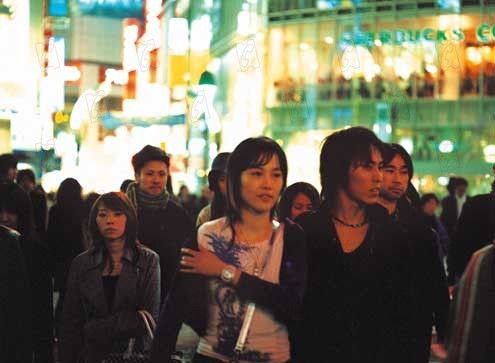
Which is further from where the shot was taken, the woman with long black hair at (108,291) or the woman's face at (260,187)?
the woman with long black hair at (108,291)

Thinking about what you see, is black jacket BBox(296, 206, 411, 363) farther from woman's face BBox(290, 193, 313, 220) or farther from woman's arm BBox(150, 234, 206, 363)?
woman's face BBox(290, 193, 313, 220)

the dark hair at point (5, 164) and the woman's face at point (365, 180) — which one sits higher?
the woman's face at point (365, 180)

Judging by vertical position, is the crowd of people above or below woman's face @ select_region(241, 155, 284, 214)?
below

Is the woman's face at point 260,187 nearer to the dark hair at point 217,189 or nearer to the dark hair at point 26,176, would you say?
the dark hair at point 217,189

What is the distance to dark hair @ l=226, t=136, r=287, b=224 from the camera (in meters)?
4.58

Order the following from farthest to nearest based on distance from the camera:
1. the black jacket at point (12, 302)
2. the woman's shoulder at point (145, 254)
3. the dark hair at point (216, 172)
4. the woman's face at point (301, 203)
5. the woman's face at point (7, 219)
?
the dark hair at point (216, 172) < the woman's face at point (301, 203) < the woman's face at point (7, 219) < the woman's shoulder at point (145, 254) < the black jacket at point (12, 302)

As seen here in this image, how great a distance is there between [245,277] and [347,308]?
2.02 feet

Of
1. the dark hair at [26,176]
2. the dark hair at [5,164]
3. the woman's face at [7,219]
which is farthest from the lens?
the dark hair at [26,176]

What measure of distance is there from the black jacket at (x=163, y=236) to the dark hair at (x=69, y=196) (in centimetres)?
293

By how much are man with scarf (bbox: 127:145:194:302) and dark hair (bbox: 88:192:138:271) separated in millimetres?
1425

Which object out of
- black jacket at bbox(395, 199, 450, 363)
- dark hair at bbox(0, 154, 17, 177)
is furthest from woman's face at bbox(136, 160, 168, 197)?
dark hair at bbox(0, 154, 17, 177)

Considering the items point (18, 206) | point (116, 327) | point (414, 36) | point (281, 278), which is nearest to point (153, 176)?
point (18, 206)

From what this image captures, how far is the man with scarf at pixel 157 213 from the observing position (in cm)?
806

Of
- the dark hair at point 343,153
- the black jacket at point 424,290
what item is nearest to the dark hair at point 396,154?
the black jacket at point 424,290
